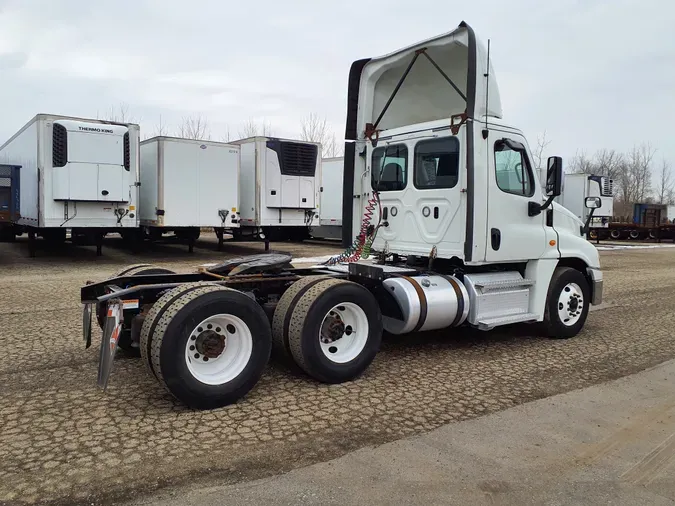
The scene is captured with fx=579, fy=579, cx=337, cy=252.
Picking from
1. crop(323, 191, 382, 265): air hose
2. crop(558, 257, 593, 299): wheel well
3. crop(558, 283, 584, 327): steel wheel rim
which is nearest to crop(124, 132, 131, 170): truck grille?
crop(323, 191, 382, 265): air hose

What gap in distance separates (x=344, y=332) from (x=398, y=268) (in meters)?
1.51

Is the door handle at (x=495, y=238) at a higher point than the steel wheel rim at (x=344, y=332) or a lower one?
higher

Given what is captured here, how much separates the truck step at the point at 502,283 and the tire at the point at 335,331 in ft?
5.06

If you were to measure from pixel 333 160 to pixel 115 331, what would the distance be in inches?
733

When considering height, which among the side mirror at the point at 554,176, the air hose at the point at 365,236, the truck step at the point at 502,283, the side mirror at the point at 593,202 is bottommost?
the truck step at the point at 502,283

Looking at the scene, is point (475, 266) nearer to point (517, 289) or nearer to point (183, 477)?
point (517, 289)

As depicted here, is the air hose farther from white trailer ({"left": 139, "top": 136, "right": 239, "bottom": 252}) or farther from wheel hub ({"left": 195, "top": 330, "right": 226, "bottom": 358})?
Answer: white trailer ({"left": 139, "top": 136, "right": 239, "bottom": 252})

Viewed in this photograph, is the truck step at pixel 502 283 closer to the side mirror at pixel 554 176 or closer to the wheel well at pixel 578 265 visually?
the wheel well at pixel 578 265

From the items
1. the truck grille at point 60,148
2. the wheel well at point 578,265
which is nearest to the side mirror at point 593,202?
the wheel well at point 578,265

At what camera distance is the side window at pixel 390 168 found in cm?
707

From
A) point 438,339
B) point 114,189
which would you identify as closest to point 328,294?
point 438,339

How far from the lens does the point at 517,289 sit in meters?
6.76

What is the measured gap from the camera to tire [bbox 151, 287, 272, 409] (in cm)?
432

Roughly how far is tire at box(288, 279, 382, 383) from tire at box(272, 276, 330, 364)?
2.1 inches
